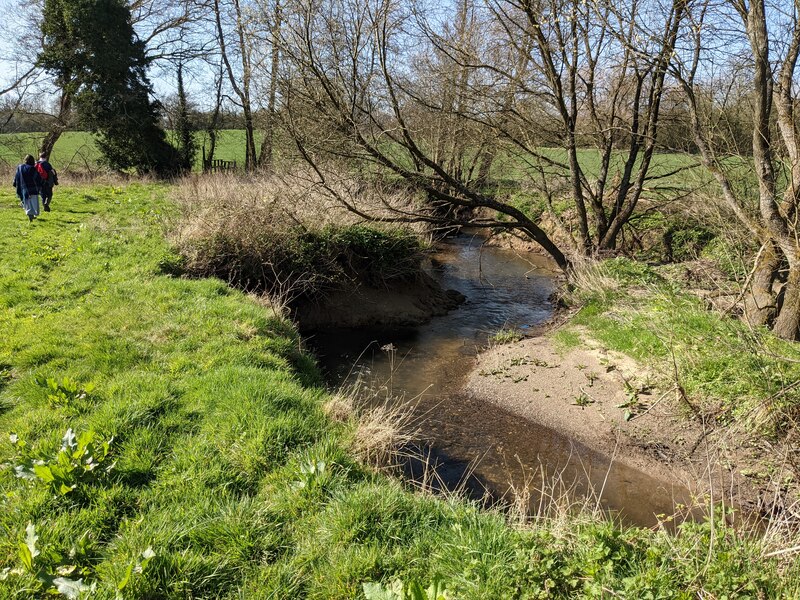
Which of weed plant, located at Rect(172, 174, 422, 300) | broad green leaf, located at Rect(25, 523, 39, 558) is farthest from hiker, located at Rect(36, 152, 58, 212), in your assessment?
broad green leaf, located at Rect(25, 523, 39, 558)

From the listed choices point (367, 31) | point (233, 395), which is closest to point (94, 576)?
point (233, 395)

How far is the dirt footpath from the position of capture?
18.2ft

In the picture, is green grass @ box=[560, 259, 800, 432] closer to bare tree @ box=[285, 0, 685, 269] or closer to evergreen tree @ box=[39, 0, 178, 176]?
→ bare tree @ box=[285, 0, 685, 269]

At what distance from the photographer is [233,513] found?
3.40 m

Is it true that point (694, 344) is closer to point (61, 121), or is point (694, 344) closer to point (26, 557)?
point (26, 557)

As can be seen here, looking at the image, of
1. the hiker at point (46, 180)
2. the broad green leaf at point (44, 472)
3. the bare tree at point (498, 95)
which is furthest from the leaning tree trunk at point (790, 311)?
the hiker at point (46, 180)

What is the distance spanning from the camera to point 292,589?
9.50 ft

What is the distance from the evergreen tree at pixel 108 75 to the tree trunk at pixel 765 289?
74.6 feet

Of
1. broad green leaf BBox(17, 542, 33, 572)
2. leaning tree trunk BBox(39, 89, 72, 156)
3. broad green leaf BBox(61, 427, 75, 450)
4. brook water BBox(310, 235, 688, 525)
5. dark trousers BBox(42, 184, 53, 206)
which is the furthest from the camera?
leaning tree trunk BBox(39, 89, 72, 156)

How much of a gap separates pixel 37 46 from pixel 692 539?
27.2 metres

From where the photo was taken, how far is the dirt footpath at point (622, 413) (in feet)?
18.2

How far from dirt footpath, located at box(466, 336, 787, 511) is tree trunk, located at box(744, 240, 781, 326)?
8.27 ft

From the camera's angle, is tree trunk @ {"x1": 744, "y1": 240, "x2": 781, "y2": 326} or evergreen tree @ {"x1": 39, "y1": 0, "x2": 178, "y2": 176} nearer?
tree trunk @ {"x1": 744, "y1": 240, "x2": 781, "y2": 326}

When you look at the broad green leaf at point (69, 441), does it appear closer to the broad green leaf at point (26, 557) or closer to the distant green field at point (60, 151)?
the broad green leaf at point (26, 557)
